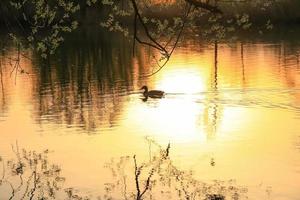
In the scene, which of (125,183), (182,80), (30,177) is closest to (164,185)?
(125,183)

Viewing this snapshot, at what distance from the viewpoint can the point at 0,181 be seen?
57.7 ft

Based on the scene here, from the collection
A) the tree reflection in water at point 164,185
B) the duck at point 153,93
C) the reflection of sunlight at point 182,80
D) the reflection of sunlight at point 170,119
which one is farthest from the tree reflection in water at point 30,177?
the reflection of sunlight at point 182,80

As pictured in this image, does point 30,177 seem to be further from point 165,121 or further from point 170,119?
point 170,119

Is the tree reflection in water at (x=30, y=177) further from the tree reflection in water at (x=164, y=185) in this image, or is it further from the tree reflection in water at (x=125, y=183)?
the tree reflection in water at (x=164, y=185)

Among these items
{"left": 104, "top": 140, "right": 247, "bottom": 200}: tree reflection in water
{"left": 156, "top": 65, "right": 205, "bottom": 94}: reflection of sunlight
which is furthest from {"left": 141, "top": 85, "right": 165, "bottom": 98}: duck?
{"left": 104, "top": 140, "right": 247, "bottom": 200}: tree reflection in water

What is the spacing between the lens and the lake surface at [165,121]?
17.8 meters

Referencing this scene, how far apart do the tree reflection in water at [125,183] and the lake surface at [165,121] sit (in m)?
0.08

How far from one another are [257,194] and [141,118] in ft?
41.4

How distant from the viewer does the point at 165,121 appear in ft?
89.1

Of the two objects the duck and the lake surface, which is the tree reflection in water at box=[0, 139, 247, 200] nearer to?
the lake surface

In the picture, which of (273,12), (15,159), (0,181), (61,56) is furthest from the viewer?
(273,12)

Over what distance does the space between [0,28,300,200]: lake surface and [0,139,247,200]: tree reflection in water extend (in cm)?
8

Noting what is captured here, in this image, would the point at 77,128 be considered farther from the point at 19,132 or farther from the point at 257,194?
the point at 257,194

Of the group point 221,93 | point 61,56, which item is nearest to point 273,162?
point 221,93
